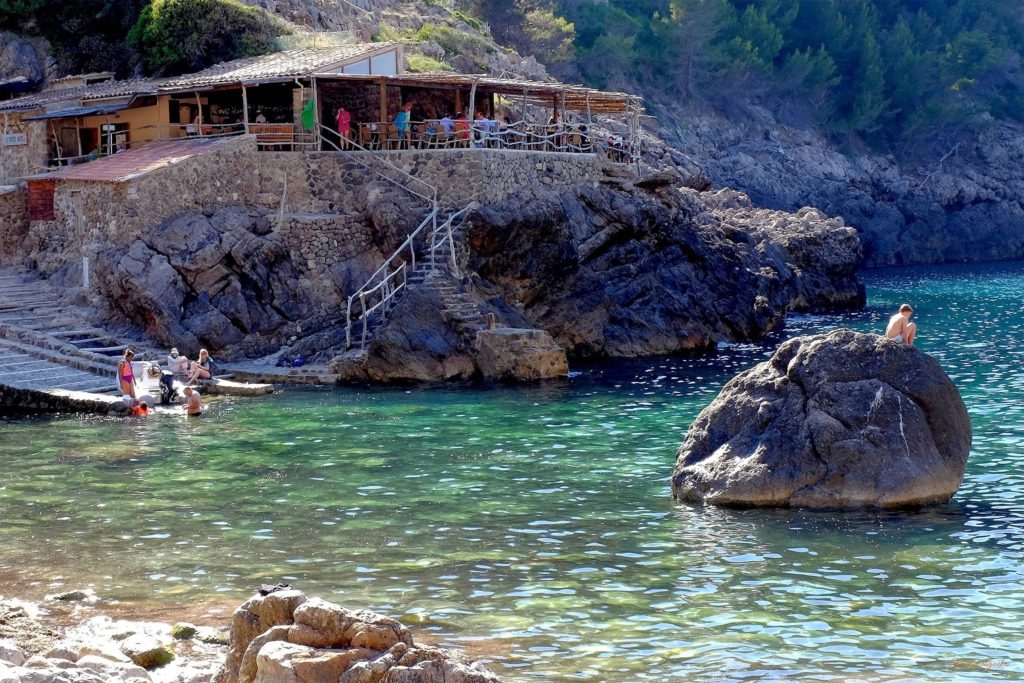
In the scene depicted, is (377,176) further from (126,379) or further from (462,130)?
(126,379)

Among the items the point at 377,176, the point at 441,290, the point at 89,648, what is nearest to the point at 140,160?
the point at 377,176

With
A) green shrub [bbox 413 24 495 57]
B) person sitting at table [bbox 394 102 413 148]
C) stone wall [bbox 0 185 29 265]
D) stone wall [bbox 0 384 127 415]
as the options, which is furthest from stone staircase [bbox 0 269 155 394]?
green shrub [bbox 413 24 495 57]

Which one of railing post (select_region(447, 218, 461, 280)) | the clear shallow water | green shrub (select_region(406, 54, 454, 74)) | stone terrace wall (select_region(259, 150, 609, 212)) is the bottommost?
the clear shallow water

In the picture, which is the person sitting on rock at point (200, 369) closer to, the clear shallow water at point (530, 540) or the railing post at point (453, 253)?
the clear shallow water at point (530, 540)

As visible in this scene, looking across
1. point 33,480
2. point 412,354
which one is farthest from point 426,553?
point 412,354

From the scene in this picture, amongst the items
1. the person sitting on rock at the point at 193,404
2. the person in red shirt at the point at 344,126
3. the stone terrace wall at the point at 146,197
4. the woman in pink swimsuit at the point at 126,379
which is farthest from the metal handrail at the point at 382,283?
the woman in pink swimsuit at the point at 126,379

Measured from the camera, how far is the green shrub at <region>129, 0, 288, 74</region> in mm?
47250

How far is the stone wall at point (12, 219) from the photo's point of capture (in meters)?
40.1

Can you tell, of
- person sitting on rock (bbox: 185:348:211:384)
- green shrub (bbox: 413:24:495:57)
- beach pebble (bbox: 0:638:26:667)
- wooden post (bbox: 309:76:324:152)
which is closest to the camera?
beach pebble (bbox: 0:638:26:667)

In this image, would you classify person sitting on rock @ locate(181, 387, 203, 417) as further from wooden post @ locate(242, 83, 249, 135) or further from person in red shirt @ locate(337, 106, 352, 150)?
person in red shirt @ locate(337, 106, 352, 150)

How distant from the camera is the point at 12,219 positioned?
4022 centimetres

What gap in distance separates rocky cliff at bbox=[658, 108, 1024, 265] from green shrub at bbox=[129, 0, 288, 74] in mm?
34755

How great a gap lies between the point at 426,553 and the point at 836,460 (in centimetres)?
607

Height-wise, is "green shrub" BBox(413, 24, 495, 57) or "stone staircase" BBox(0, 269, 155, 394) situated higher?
"green shrub" BBox(413, 24, 495, 57)
